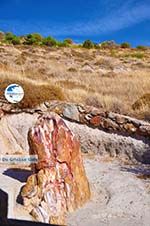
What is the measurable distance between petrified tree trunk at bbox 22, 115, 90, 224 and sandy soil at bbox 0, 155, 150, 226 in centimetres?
15

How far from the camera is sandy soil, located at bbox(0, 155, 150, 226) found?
5.11 meters

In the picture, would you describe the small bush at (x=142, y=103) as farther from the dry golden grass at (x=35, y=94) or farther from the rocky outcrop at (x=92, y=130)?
the dry golden grass at (x=35, y=94)

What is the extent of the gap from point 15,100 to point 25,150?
1.12m

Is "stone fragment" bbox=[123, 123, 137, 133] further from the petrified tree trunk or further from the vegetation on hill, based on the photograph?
the vegetation on hill

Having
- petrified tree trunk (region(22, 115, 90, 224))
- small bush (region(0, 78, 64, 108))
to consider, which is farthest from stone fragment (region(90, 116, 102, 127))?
petrified tree trunk (region(22, 115, 90, 224))

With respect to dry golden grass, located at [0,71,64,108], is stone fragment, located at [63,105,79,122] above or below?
below

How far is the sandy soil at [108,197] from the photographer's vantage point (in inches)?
201

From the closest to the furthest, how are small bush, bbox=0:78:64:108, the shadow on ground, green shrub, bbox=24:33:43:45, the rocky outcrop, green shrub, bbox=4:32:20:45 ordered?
the shadow on ground, the rocky outcrop, small bush, bbox=0:78:64:108, green shrub, bbox=4:32:20:45, green shrub, bbox=24:33:43:45

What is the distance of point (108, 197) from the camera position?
5922 mm

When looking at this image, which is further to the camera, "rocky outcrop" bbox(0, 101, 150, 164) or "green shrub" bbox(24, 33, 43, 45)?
"green shrub" bbox(24, 33, 43, 45)

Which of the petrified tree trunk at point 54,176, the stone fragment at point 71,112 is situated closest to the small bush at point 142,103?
the stone fragment at point 71,112

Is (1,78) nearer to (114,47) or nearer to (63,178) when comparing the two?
(63,178)

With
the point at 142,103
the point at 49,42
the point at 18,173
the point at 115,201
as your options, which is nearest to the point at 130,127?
the point at 142,103

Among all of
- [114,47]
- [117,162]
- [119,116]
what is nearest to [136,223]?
[117,162]
